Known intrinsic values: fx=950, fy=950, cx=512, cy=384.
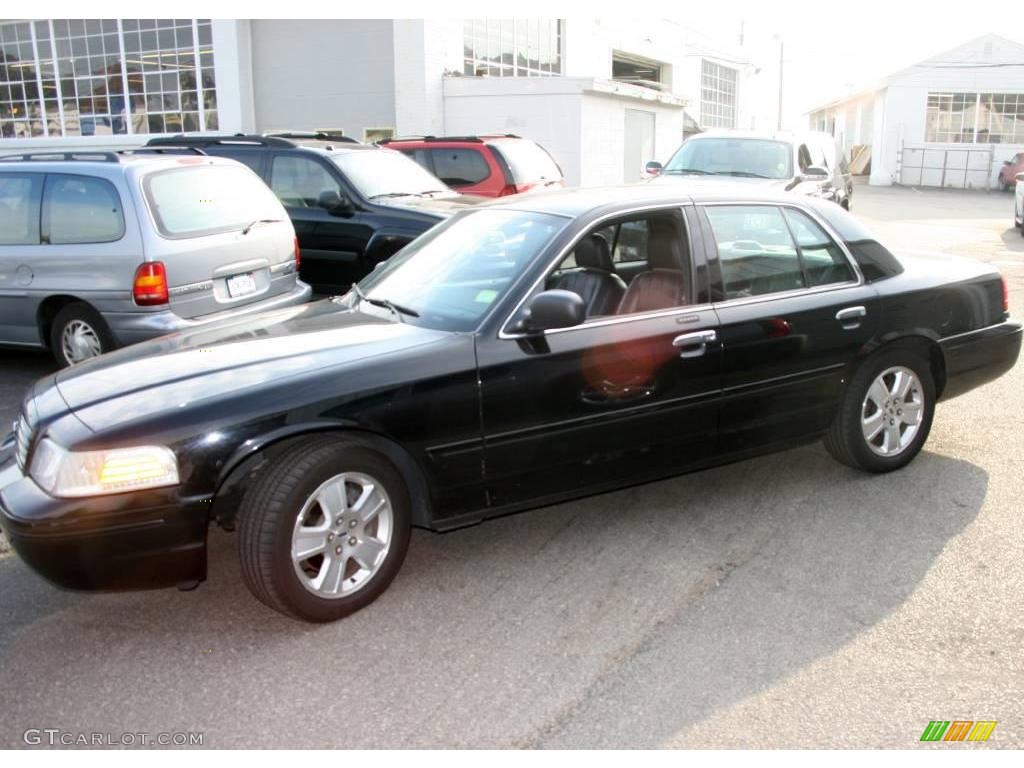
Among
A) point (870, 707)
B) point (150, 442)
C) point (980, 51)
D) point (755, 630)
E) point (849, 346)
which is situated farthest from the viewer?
point (980, 51)

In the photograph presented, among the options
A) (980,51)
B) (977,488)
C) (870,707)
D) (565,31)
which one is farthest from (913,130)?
(870,707)

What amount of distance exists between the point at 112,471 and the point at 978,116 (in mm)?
38786

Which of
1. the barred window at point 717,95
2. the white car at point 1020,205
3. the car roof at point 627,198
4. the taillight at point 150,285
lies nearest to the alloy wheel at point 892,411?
the car roof at point 627,198

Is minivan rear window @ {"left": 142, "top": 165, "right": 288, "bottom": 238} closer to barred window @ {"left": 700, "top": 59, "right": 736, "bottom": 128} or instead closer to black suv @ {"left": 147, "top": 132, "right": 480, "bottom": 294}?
black suv @ {"left": 147, "top": 132, "right": 480, "bottom": 294}

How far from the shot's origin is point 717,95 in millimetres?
39562

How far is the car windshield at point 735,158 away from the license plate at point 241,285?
24.1 ft

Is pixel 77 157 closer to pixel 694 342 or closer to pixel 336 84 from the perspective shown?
pixel 694 342

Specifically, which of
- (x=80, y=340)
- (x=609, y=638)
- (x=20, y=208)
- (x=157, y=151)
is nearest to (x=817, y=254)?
(x=609, y=638)

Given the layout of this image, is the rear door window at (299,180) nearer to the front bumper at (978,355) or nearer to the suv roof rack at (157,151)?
the suv roof rack at (157,151)

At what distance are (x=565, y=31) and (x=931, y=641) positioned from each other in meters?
23.5

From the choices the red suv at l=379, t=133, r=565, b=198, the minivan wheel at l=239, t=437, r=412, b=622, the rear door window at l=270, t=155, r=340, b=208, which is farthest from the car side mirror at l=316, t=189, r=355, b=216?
the minivan wheel at l=239, t=437, r=412, b=622

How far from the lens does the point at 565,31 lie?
24.7 metres

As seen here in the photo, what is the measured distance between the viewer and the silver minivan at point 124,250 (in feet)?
21.8

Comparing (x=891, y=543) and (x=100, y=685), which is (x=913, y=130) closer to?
(x=891, y=543)
